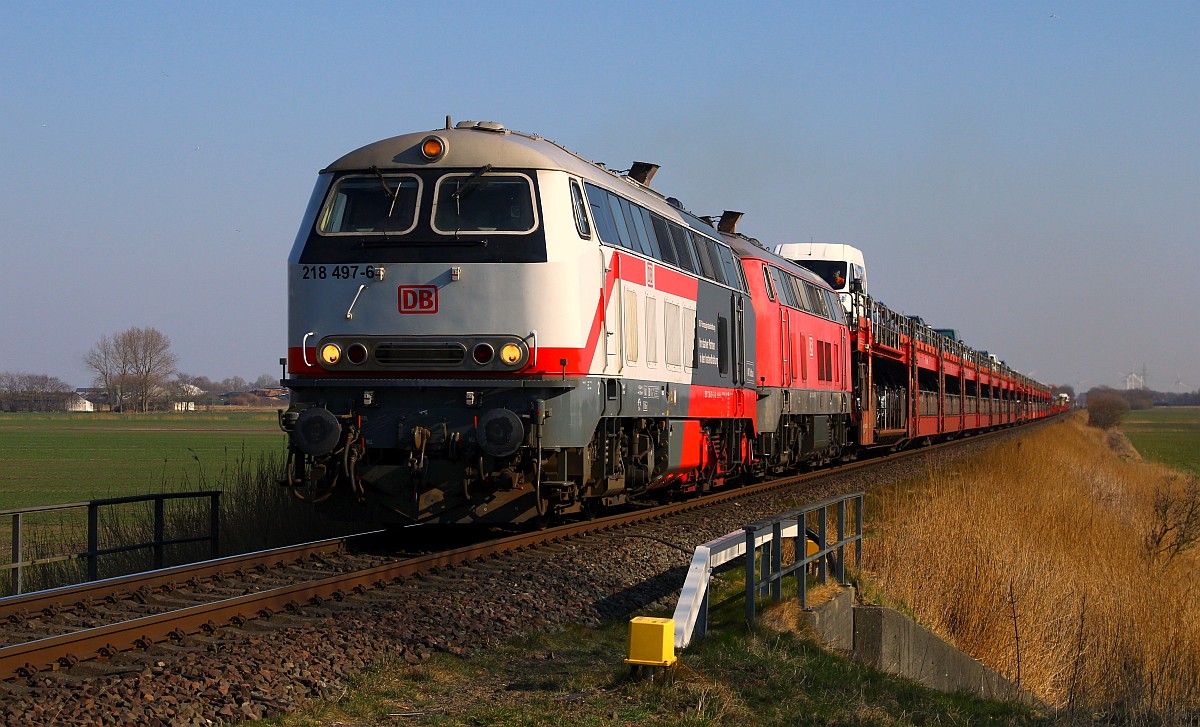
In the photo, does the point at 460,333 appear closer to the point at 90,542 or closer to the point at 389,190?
the point at 389,190

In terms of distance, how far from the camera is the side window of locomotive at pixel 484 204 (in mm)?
10914

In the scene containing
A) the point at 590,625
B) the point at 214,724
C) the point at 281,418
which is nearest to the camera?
the point at 214,724

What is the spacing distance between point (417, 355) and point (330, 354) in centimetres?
80

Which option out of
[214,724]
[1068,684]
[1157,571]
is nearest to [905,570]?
[1068,684]

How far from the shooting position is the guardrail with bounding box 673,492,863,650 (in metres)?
7.42

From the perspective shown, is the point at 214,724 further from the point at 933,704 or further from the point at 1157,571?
the point at 1157,571

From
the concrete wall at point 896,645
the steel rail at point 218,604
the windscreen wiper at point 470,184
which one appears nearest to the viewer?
the steel rail at point 218,604

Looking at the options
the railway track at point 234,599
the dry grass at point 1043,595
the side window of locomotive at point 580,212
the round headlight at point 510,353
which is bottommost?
the dry grass at point 1043,595

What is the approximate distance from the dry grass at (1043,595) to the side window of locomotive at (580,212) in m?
4.56

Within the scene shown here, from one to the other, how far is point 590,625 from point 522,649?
101cm

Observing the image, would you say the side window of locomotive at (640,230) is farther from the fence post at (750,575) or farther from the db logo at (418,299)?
the fence post at (750,575)

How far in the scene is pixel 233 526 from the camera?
44.8 feet

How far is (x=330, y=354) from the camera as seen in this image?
10.7 m

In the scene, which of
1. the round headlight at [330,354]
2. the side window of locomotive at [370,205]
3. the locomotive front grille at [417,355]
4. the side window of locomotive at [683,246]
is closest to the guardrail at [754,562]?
the locomotive front grille at [417,355]
